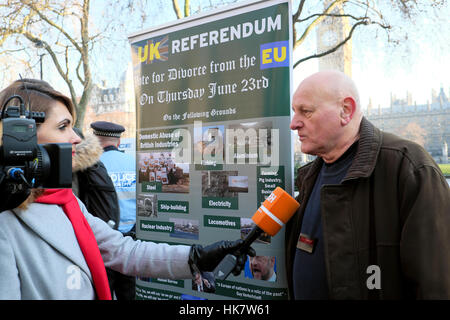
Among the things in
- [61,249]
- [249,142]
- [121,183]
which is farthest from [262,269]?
[121,183]

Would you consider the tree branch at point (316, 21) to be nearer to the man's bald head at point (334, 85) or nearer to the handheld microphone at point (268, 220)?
the man's bald head at point (334, 85)

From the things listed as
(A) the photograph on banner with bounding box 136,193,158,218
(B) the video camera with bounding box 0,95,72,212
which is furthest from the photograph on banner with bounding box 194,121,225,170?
(B) the video camera with bounding box 0,95,72,212

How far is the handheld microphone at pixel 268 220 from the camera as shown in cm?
189

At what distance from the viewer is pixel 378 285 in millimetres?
1912

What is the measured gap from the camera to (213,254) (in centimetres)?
204

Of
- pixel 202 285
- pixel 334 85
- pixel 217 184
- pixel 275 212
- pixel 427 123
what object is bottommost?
pixel 202 285

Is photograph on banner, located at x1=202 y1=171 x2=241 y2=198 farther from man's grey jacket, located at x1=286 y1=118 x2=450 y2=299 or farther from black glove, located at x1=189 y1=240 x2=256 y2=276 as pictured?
man's grey jacket, located at x1=286 y1=118 x2=450 y2=299

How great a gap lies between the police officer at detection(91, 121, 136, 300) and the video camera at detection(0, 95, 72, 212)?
2.77 metres

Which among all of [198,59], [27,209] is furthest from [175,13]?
[27,209]

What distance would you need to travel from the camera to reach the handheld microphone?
74.3 inches

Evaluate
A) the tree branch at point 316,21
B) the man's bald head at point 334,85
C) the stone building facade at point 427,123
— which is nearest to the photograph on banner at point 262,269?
the man's bald head at point 334,85

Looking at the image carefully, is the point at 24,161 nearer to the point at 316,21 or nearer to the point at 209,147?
the point at 209,147

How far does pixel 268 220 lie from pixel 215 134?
1110 millimetres

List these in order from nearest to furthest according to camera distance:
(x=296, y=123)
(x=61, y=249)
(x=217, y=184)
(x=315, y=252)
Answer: (x=61, y=249) → (x=315, y=252) → (x=296, y=123) → (x=217, y=184)
